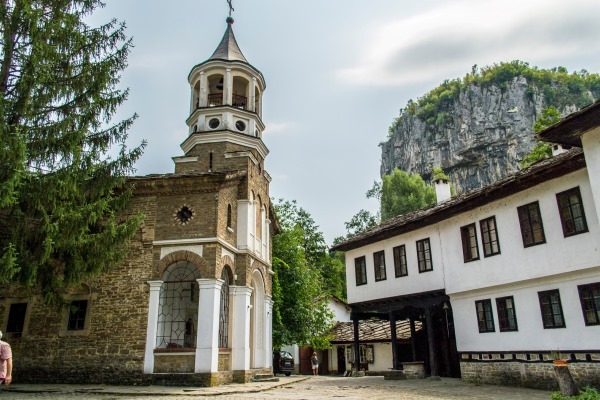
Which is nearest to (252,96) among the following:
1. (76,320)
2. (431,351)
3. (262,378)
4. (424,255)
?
(424,255)

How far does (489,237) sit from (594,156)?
17.3ft

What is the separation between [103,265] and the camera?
1189 cm

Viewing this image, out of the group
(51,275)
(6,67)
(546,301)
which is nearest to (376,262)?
(546,301)

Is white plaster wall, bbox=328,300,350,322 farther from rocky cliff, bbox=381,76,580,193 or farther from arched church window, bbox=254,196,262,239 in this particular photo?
rocky cliff, bbox=381,76,580,193

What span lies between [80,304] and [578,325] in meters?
14.9

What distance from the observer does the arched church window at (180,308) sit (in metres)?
17.0

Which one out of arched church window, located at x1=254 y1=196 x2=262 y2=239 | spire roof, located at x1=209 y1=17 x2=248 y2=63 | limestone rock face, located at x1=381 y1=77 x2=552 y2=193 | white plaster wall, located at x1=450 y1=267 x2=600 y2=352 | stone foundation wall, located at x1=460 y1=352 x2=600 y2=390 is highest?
limestone rock face, located at x1=381 y1=77 x2=552 y2=193

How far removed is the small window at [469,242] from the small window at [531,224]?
207 cm

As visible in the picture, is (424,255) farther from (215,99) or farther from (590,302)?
(215,99)

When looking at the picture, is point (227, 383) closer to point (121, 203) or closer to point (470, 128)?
point (121, 203)

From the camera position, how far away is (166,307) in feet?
58.2

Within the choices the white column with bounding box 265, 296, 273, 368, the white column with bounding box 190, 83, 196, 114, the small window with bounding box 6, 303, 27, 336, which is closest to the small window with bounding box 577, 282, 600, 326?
the white column with bounding box 265, 296, 273, 368

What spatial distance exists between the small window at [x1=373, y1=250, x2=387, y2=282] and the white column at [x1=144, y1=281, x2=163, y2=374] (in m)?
9.86

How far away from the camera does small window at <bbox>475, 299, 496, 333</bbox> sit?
52.2 feet
